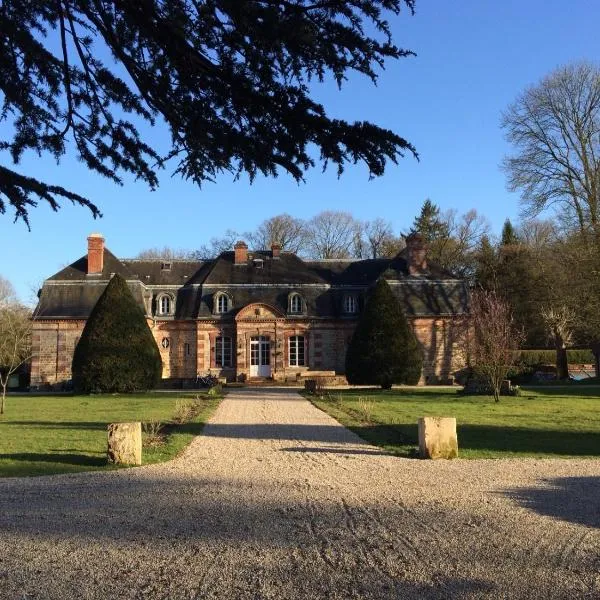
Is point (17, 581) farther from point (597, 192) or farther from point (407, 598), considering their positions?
point (597, 192)

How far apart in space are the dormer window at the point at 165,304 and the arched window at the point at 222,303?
9.25ft

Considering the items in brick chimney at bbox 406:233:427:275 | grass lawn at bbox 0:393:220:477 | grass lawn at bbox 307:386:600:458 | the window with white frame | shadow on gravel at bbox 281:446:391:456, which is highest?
brick chimney at bbox 406:233:427:275

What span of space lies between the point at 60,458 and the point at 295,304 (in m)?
26.5

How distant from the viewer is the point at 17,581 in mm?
4148

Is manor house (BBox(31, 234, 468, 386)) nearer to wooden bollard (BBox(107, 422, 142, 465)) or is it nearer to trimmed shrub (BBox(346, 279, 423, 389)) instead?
trimmed shrub (BBox(346, 279, 423, 389))

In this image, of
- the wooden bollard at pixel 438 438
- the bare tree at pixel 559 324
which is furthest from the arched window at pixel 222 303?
the wooden bollard at pixel 438 438

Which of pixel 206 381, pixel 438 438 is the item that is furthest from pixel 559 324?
pixel 438 438

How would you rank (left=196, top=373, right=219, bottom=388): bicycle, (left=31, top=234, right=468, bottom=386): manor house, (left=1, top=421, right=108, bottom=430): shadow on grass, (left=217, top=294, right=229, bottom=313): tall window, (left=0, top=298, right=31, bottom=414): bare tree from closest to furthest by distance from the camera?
(left=1, top=421, right=108, bottom=430): shadow on grass → (left=0, top=298, right=31, bottom=414): bare tree → (left=196, top=373, right=219, bottom=388): bicycle → (left=31, top=234, right=468, bottom=386): manor house → (left=217, top=294, right=229, bottom=313): tall window

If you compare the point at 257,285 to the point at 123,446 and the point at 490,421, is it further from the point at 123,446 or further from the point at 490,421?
the point at 123,446

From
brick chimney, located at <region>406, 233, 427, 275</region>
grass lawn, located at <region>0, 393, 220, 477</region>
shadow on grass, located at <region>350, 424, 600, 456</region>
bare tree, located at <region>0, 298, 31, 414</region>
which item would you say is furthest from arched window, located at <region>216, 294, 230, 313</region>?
shadow on grass, located at <region>350, 424, 600, 456</region>

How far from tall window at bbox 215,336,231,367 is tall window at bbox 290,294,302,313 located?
396 cm

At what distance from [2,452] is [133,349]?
16.1 m

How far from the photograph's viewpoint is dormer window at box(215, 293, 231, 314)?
35.4m

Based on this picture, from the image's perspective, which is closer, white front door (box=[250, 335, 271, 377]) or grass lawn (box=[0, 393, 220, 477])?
grass lawn (box=[0, 393, 220, 477])
